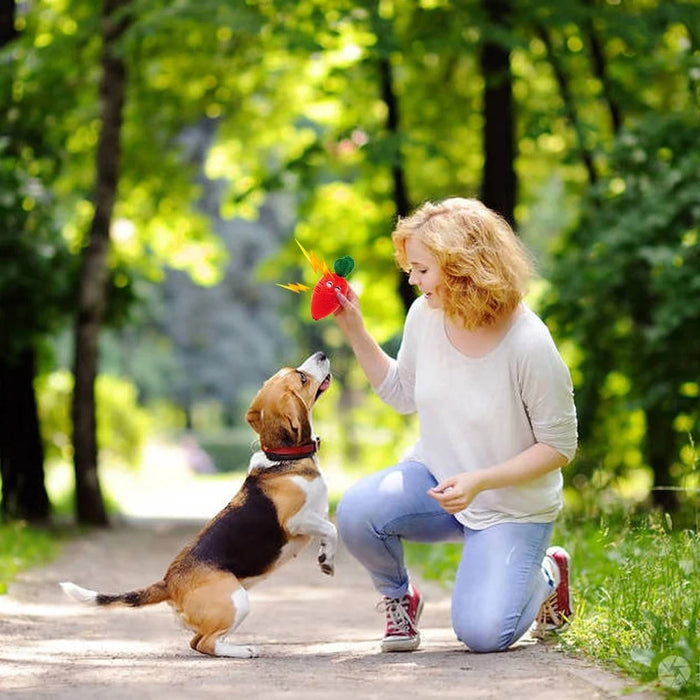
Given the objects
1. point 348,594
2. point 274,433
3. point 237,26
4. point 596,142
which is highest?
point 237,26

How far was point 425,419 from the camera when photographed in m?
5.61

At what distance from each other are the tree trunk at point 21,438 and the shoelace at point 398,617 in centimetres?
803

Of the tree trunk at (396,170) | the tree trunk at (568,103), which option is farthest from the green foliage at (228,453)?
the tree trunk at (568,103)

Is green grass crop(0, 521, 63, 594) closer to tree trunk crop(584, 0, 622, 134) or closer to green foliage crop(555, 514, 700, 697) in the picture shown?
green foliage crop(555, 514, 700, 697)

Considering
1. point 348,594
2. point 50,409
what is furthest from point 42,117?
point 50,409

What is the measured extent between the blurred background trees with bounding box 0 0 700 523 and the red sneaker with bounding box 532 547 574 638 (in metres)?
2.49

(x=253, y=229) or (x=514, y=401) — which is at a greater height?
(x=253, y=229)

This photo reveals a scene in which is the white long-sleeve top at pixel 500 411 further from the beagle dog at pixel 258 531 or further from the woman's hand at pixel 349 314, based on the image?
the beagle dog at pixel 258 531

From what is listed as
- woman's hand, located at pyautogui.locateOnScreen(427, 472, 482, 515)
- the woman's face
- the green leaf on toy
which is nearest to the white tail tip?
woman's hand, located at pyautogui.locateOnScreen(427, 472, 482, 515)

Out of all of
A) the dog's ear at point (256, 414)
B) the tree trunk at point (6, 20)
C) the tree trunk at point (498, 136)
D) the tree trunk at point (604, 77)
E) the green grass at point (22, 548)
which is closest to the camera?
the dog's ear at point (256, 414)

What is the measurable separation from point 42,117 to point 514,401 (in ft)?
29.1

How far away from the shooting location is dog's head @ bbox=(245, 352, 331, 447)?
17.7 feet

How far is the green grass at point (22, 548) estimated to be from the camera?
870 centimetres

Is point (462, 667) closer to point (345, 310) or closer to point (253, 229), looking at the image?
point (345, 310)
